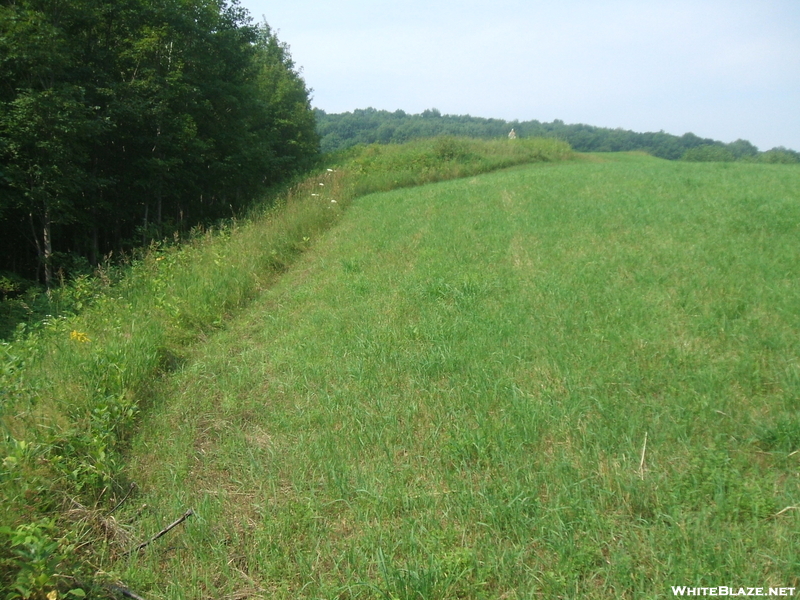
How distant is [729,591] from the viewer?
233 centimetres

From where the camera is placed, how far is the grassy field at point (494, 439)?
2.65 metres

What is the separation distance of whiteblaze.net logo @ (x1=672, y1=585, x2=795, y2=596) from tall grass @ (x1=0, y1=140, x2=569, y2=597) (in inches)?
109

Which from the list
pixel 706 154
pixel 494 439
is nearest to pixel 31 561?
pixel 494 439

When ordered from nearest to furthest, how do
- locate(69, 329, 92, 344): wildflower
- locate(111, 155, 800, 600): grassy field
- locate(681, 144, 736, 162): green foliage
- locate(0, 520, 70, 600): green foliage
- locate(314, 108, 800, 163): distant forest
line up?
locate(0, 520, 70, 600): green foliage < locate(111, 155, 800, 600): grassy field < locate(69, 329, 92, 344): wildflower < locate(681, 144, 736, 162): green foliage < locate(314, 108, 800, 163): distant forest

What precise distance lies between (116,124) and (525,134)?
27.8 m

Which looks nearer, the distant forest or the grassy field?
the grassy field

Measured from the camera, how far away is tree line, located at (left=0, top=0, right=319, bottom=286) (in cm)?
1189

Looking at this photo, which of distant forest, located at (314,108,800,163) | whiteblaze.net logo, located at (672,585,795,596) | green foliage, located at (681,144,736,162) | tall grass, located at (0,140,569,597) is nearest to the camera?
whiteblaze.net logo, located at (672,585,795,596)

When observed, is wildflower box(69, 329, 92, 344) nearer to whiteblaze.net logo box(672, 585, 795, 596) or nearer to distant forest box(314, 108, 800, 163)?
whiteblaze.net logo box(672, 585, 795, 596)

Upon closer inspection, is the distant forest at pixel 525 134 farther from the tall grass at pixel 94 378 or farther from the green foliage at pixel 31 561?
the green foliage at pixel 31 561

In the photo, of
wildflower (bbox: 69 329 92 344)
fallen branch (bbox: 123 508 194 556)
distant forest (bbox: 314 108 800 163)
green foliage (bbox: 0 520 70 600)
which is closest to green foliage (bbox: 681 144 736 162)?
distant forest (bbox: 314 108 800 163)

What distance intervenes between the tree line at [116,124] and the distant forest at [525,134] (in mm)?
12287

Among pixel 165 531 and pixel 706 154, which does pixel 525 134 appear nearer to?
pixel 706 154

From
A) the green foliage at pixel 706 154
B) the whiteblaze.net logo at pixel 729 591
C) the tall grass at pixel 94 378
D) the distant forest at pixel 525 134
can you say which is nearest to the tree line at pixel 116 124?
the tall grass at pixel 94 378
